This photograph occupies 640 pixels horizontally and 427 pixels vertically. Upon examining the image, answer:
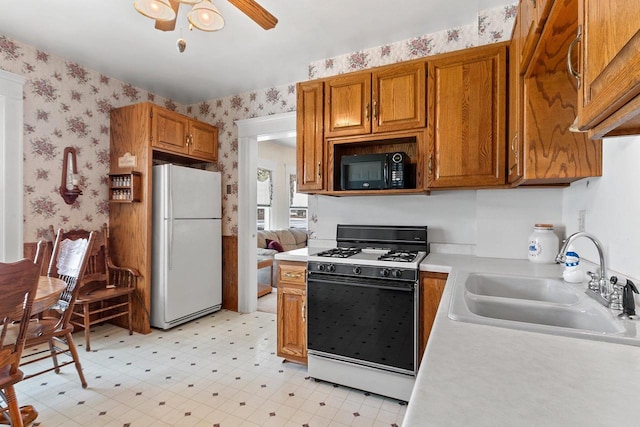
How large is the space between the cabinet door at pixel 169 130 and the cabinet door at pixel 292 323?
1.98 m

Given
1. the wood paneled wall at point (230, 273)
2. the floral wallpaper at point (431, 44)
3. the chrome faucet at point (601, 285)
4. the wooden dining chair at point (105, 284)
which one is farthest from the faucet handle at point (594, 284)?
the wooden dining chair at point (105, 284)

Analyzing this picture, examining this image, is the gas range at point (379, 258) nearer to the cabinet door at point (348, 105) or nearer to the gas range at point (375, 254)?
the gas range at point (375, 254)

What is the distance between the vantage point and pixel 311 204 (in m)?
2.96

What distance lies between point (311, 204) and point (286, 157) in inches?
165

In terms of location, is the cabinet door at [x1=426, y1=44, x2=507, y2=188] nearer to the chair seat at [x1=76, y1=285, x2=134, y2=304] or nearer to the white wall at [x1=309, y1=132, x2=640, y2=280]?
the white wall at [x1=309, y1=132, x2=640, y2=280]

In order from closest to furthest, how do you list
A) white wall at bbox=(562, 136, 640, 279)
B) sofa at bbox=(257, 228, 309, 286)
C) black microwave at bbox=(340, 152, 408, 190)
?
white wall at bbox=(562, 136, 640, 279), black microwave at bbox=(340, 152, 408, 190), sofa at bbox=(257, 228, 309, 286)

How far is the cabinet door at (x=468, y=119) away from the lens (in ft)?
6.68

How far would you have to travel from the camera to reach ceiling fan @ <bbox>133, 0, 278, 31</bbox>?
1.69 metres

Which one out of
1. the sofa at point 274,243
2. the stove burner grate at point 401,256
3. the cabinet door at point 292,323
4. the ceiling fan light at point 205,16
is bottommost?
the cabinet door at point 292,323

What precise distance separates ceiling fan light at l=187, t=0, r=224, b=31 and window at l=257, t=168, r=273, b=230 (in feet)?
14.5

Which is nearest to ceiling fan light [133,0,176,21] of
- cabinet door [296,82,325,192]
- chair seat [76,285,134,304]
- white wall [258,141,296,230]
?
cabinet door [296,82,325,192]

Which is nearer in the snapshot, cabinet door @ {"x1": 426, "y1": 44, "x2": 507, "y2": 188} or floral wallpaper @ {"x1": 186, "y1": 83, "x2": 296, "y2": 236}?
cabinet door @ {"x1": 426, "y1": 44, "x2": 507, "y2": 188}

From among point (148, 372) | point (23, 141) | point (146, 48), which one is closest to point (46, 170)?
point (23, 141)

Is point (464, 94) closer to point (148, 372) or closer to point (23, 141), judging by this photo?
point (148, 372)
